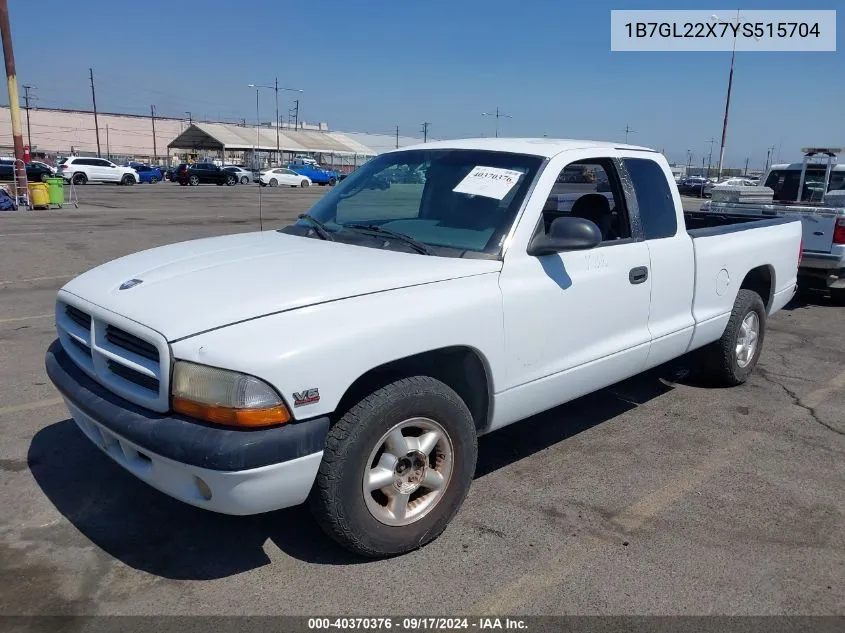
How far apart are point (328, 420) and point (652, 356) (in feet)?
8.10

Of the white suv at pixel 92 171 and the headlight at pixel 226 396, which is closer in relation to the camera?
the headlight at pixel 226 396

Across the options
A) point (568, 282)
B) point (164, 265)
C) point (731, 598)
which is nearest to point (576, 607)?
point (731, 598)

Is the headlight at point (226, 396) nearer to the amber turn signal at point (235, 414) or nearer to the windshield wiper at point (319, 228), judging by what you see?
the amber turn signal at point (235, 414)

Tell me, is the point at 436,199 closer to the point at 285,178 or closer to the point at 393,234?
the point at 393,234

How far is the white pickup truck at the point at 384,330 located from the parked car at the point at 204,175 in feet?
156

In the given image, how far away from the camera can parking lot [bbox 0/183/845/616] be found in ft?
9.37

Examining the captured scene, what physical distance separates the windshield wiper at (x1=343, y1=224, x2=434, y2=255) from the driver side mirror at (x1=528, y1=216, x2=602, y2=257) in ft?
1.75

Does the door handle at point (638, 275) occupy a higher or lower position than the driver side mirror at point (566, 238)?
lower

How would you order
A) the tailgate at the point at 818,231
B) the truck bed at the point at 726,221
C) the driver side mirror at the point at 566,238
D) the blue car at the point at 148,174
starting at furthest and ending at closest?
1. the blue car at the point at 148,174
2. the tailgate at the point at 818,231
3. the truck bed at the point at 726,221
4. the driver side mirror at the point at 566,238

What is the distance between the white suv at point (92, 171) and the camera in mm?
40625

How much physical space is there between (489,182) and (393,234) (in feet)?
1.92

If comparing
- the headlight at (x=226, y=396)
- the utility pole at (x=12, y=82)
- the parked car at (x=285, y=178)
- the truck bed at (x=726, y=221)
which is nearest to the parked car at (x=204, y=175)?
the parked car at (x=285, y=178)

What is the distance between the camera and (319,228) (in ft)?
13.2

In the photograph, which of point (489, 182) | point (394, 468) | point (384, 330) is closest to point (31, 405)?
point (394, 468)
